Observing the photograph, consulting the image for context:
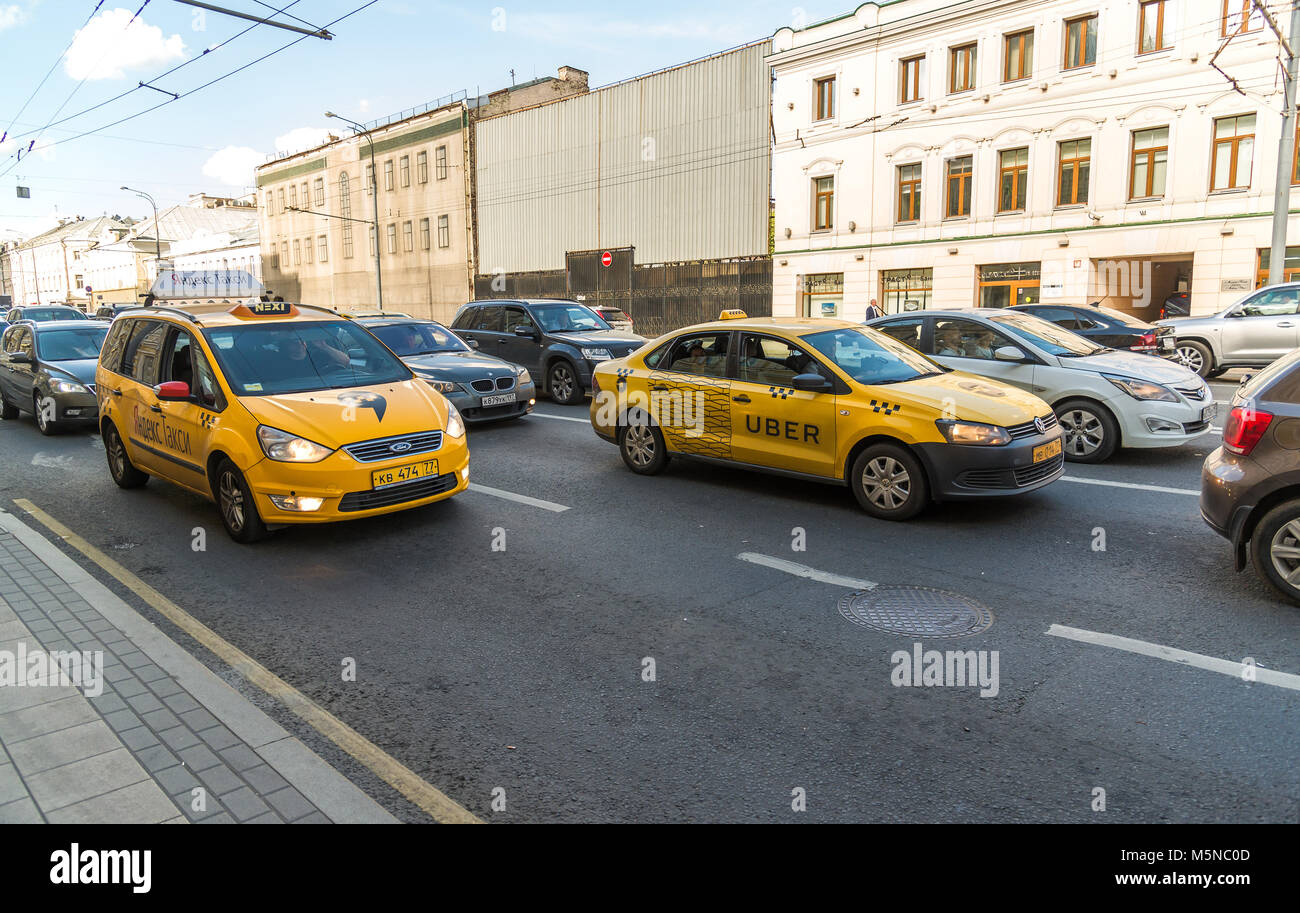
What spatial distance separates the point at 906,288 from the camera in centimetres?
2998

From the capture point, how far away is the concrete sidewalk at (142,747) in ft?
10.5

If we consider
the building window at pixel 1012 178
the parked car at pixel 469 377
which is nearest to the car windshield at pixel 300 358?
the parked car at pixel 469 377

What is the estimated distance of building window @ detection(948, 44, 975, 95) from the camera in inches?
1085

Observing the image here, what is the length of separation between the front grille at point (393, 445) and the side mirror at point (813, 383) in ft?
10.2

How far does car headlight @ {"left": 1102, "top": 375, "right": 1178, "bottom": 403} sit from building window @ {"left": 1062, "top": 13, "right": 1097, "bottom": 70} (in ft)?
68.7

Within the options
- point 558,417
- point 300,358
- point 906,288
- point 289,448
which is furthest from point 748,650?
point 906,288

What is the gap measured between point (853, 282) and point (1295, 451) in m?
27.1

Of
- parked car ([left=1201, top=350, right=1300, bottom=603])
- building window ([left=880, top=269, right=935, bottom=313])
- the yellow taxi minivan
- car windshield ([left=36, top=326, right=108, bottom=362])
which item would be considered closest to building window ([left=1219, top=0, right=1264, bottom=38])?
building window ([left=880, top=269, right=935, bottom=313])

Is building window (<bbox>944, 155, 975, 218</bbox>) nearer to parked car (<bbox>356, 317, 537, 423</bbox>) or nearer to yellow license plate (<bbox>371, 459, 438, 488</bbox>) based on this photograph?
parked car (<bbox>356, 317, 537, 423</bbox>)

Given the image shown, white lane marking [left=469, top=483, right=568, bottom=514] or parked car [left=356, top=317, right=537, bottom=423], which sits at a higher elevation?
parked car [left=356, top=317, right=537, bottom=423]

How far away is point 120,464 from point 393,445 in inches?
158

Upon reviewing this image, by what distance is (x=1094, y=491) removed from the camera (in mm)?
7914
